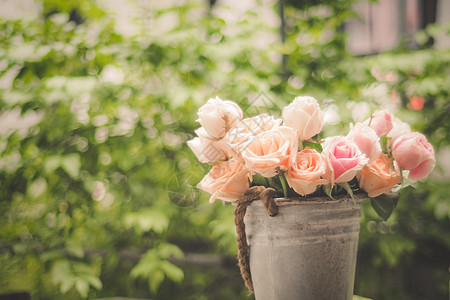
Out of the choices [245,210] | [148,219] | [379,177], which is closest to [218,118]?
[245,210]

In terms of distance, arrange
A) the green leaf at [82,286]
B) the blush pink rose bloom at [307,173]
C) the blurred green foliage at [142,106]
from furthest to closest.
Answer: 1. the blurred green foliage at [142,106]
2. the green leaf at [82,286]
3. the blush pink rose bloom at [307,173]

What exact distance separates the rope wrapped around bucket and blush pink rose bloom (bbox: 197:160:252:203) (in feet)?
0.04

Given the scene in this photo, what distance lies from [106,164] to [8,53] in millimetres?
447

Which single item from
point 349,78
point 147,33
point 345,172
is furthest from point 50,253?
point 349,78

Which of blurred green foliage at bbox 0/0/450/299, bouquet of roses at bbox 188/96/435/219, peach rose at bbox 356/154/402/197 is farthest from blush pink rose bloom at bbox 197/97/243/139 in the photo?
blurred green foliage at bbox 0/0/450/299

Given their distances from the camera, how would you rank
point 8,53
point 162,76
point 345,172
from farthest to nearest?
point 162,76
point 8,53
point 345,172

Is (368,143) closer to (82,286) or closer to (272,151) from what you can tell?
(272,151)

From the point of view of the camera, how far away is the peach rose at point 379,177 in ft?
1.92

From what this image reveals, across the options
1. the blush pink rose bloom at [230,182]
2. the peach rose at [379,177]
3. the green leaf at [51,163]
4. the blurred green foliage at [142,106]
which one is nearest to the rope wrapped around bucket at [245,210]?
the blush pink rose bloom at [230,182]

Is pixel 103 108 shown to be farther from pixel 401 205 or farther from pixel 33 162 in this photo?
pixel 401 205

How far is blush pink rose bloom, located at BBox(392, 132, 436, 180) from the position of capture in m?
0.58

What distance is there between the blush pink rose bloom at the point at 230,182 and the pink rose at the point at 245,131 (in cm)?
3

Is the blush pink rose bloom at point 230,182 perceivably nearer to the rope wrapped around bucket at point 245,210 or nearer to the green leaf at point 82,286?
the rope wrapped around bucket at point 245,210

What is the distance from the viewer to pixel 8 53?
3.97ft
